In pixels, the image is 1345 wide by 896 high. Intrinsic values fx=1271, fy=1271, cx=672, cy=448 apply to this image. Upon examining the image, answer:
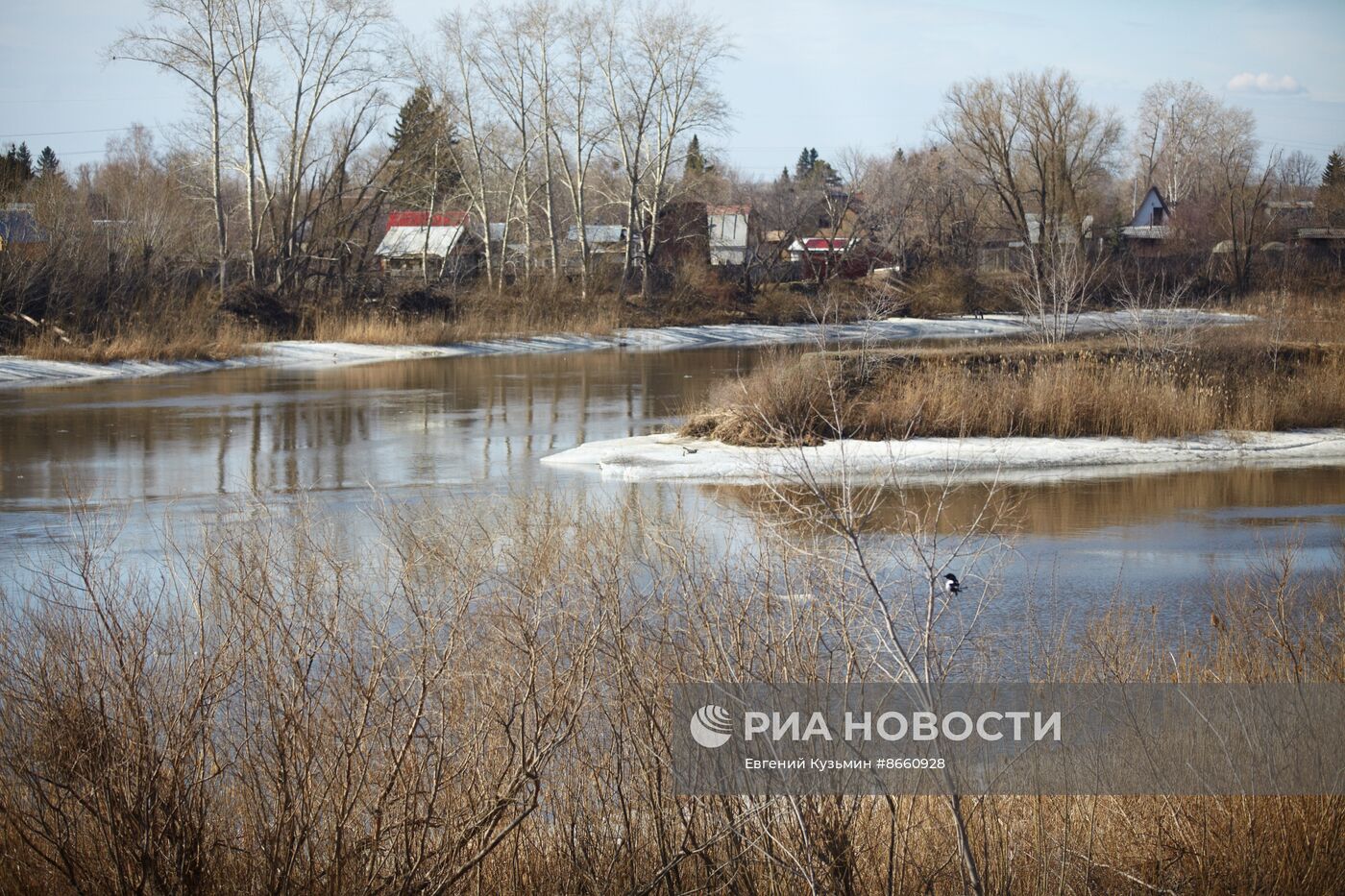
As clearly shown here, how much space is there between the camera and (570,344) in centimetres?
4722

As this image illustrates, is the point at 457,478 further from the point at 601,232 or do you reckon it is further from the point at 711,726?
the point at 601,232

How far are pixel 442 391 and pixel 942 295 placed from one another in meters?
35.0

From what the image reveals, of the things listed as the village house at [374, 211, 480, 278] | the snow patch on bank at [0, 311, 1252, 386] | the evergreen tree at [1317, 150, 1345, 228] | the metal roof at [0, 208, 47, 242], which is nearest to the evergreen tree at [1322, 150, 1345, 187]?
the evergreen tree at [1317, 150, 1345, 228]

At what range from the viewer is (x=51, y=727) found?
16.7ft

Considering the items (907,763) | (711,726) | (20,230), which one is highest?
(20,230)

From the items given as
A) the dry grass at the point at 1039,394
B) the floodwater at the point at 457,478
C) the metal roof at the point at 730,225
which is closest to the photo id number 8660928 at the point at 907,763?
the floodwater at the point at 457,478

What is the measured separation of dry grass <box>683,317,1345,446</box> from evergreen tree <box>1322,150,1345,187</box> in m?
56.1

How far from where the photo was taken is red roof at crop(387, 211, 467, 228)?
2724 inches

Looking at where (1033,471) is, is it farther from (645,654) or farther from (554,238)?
(554,238)

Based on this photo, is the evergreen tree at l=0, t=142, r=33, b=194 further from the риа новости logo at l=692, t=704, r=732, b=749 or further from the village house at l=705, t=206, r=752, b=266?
the риа новости logo at l=692, t=704, r=732, b=749

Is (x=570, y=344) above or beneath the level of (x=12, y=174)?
beneath

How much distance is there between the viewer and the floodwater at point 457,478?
12086 millimetres

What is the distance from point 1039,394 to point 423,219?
190 feet

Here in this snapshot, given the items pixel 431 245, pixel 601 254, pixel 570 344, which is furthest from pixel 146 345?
pixel 431 245
